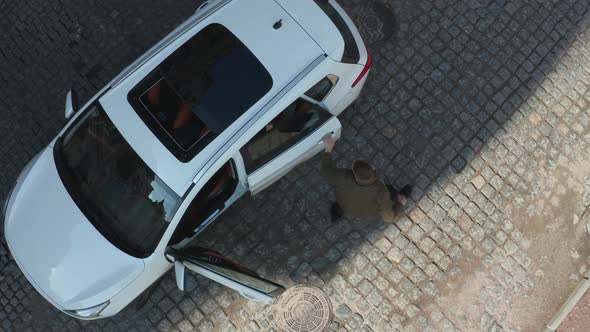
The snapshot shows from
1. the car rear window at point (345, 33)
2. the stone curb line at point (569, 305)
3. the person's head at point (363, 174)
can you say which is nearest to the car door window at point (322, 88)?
the car rear window at point (345, 33)

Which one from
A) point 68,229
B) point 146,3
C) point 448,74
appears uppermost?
point 146,3

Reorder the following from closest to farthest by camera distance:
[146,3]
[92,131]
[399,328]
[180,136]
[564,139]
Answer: [180,136]
[92,131]
[399,328]
[564,139]
[146,3]

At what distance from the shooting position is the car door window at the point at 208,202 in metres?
5.48

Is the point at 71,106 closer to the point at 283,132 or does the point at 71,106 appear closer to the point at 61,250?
the point at 61,250

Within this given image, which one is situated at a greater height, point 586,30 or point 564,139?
point 586,30

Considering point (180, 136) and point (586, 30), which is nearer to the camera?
point (180, 136)

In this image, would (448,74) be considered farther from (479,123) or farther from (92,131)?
(92,131)

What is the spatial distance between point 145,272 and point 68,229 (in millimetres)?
983

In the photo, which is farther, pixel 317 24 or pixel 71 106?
pixel 71 106

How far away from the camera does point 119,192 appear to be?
532 centimetres

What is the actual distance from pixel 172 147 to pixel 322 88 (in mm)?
1822

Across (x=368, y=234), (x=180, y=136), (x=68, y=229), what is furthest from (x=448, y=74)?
(x=68, y=229)

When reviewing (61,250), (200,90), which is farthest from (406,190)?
(61,250)

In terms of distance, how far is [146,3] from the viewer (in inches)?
294
